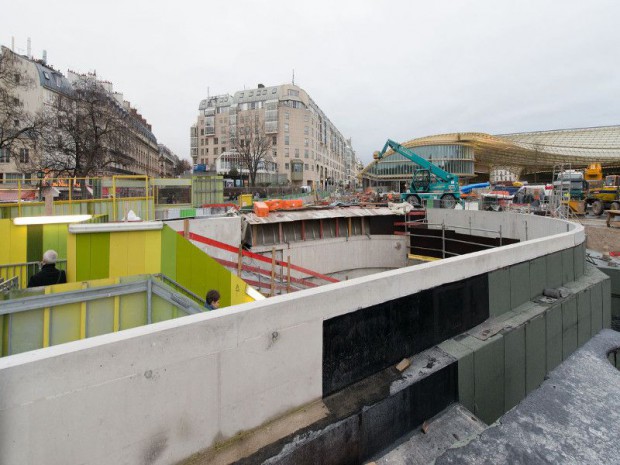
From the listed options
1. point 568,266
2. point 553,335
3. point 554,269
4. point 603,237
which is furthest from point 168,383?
point 603,237

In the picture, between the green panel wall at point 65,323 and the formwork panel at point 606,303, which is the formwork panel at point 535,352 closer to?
the formwork panel at point 606,303

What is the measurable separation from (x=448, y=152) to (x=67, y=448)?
267 ft

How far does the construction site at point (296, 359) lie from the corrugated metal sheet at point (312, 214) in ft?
33.8

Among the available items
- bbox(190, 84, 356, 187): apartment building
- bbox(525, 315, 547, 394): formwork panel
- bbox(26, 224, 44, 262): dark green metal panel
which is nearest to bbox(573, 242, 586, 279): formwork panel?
bbox(525, 315, 547, 394): formwork panel

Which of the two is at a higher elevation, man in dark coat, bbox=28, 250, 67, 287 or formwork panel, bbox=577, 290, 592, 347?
man in dark coat, bbox=28, 250, 67, 287

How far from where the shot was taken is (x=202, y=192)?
19438mm

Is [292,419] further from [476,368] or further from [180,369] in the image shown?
[476,368]

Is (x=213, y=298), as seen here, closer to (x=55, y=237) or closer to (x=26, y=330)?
(x=26, y=330)

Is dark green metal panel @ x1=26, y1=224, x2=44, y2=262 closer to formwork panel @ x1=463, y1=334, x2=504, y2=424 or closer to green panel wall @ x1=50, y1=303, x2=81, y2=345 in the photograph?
green panel wall @ x1=50, y1=303, x2=81, y2=345

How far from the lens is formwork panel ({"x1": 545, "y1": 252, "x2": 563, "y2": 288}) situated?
6.34 m

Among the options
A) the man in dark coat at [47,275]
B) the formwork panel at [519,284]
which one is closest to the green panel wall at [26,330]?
the man in dark coat at [47,275]

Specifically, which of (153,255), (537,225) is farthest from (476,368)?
(537,225)

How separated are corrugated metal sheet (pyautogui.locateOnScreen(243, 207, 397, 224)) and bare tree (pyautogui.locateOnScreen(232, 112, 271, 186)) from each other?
40312 millimetres

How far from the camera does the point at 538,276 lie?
6.02 m
